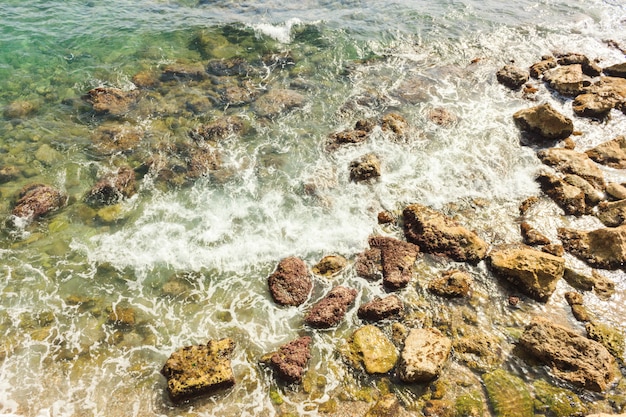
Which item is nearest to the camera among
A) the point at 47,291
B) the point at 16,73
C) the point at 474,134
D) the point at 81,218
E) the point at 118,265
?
the point at 47,291

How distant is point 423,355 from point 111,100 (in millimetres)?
16378

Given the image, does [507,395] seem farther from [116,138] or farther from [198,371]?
[116,138]

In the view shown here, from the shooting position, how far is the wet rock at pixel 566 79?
1753 cm

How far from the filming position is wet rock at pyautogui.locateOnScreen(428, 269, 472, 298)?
9.91 m

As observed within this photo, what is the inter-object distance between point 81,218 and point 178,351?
6276 millimetres

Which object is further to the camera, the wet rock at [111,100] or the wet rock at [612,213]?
the wet rock at [111,100]

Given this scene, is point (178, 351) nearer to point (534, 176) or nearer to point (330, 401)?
Result: point (330, 401)

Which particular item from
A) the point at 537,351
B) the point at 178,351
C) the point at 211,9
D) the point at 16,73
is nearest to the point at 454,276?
the point at 537,351

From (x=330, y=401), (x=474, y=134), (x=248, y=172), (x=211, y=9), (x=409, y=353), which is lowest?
(x=330, y=401)

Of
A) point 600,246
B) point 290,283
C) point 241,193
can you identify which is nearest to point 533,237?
point 600,246

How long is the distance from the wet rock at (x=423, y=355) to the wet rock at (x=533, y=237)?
190 inches

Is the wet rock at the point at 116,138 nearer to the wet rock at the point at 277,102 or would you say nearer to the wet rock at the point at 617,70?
the wet rock at the point at 277,102

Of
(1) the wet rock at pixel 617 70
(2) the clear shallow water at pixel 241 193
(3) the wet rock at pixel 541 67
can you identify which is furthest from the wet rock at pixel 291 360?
(1) the wet rock at pixel 617 70

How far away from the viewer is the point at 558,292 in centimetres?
1020
